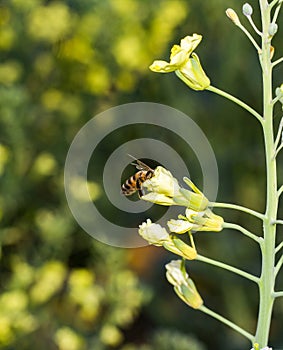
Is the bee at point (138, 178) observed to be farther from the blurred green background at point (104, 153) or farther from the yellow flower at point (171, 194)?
the blurred green background at point (104, 153)

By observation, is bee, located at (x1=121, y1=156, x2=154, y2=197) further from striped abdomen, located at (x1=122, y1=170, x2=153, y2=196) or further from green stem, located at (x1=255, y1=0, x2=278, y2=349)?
green stem, located at (x1=255, y1=0, x2=278, y2=349)

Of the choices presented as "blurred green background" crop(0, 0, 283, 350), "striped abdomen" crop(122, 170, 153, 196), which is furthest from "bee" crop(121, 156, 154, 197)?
"blurred green background" crop(0, 0, 283, 350)

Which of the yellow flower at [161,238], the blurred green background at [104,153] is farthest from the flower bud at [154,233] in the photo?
the blurred green background at [104,153]

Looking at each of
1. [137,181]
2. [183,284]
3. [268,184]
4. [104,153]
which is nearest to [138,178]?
[137,181]

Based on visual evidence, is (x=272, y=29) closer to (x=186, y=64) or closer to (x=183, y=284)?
(x=186, y=64)

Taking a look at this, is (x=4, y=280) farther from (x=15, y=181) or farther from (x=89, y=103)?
(x=89, y=103)

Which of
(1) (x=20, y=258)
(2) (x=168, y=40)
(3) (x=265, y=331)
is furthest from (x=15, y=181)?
(3) (x=265, y=331)

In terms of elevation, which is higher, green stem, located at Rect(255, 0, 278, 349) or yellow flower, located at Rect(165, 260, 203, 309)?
green stem, located at Rect(255, 0, 278, 349)

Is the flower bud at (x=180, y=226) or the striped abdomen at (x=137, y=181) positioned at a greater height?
the flower bud at (x=180, y=226)
